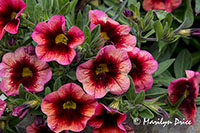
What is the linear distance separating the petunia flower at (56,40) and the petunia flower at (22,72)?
75mm

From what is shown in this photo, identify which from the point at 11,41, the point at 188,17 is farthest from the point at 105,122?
the point at 188,17

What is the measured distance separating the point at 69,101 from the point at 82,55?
178 mm

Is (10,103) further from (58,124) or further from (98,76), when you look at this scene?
(98,76)

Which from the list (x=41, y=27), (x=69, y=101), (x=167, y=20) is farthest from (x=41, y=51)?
(x=167, y=20)

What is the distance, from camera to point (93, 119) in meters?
0.97

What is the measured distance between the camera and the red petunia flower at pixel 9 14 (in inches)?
37.0

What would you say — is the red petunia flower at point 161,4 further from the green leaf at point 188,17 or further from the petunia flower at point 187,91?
the petunia flower at point 187,91

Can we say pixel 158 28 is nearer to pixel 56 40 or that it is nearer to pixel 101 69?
pixel 101 69

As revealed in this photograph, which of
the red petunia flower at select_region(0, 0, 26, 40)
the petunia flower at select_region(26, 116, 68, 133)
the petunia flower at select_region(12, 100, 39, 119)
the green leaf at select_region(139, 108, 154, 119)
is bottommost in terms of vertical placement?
the petunia flower at select_region(26, 116, 68, 133)

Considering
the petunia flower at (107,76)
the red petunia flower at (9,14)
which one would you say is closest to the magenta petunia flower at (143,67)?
the petunia flower at (107,76)

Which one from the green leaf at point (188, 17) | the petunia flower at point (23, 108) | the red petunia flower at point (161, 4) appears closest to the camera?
the petunia flower at point (23, 108)

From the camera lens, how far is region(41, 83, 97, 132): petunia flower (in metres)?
0.94

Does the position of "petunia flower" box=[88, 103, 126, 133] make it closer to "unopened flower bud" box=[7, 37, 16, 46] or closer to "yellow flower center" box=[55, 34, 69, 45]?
"yellow flower center" box=[55, 34, 69, 45]

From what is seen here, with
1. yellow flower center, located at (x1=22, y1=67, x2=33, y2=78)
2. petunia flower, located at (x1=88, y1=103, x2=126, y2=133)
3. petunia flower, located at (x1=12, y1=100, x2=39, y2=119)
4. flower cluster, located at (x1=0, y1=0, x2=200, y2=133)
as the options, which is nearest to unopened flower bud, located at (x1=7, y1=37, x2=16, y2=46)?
flower cluster, located at (x1=0, y1=0, x2=200, y2=133)
